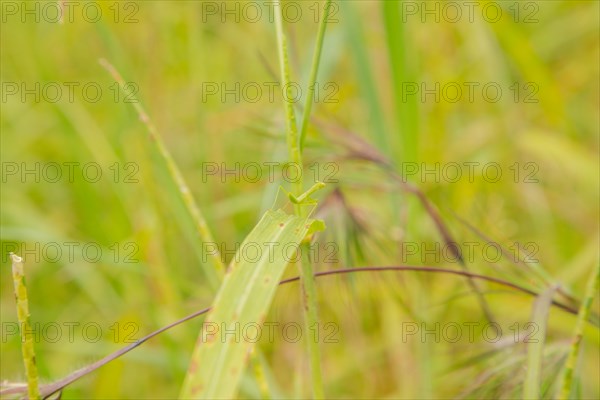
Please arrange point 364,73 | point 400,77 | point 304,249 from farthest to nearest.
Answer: point 364,73 < point 400,77 < point 304,249

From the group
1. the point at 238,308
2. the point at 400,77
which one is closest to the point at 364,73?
the point at 400,77

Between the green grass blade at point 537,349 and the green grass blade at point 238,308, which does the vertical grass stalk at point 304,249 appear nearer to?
the green grass blade at point 238,308

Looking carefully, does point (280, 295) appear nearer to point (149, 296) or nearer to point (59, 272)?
point (149, 296)

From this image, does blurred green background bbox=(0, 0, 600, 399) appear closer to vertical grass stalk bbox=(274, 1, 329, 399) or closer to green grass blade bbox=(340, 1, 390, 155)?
green grass blade bbox=(340, 1, 390, 155)

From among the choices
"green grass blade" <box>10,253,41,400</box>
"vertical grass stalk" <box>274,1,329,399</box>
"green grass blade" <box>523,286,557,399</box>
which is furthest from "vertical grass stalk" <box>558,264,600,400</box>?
"green grass blade" <box>10,253,41,400</box>

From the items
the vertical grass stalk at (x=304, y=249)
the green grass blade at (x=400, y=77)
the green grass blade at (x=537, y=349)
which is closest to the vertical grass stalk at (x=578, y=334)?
the green grass blade at (x=537, y=349)

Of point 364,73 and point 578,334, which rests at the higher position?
point 364,73

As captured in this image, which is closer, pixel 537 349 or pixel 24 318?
pixel 24 318

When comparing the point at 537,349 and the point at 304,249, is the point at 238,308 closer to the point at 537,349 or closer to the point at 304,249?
the point at 304,249
